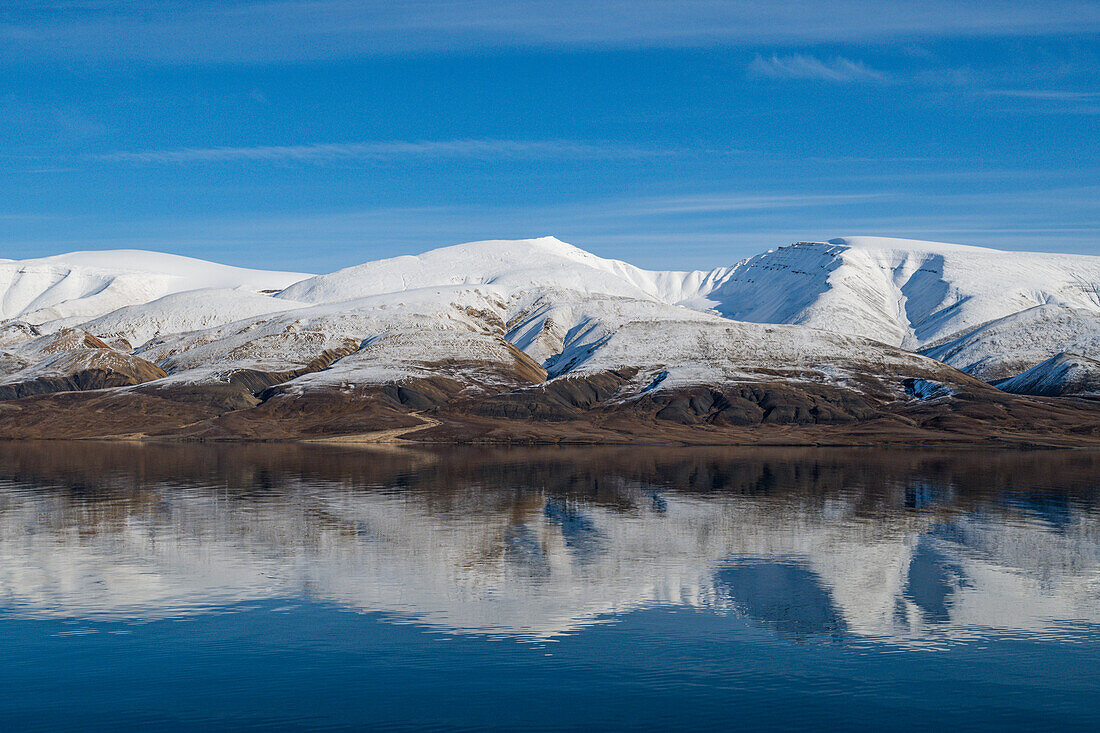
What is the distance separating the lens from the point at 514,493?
297 feet

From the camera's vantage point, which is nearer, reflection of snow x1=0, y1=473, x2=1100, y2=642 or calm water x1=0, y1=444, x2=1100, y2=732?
calm water x1=0, y1=444, x2=1100, y2=732

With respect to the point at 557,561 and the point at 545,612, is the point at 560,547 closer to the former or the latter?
the point at 557,561

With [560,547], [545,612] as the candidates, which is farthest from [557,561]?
[545,612]

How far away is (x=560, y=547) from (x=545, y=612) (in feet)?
56.0

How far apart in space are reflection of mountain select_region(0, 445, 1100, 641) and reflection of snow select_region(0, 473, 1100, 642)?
20 cm

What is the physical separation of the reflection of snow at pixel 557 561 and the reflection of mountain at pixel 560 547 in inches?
7.8

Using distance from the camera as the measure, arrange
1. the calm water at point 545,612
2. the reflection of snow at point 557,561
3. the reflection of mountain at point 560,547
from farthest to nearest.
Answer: the reflection of mountain at point 560,547 < the reflection of snow at point 557,561 < the calm water at point 545,612

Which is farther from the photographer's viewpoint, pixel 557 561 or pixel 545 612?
pixel 557 561

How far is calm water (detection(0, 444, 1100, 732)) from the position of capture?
29.6 meters

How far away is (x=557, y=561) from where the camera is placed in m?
53.1

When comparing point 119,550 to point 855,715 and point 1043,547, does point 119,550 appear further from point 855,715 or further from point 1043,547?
point 1043,547

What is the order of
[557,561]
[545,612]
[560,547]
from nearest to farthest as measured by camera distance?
[545,612] < [557,561] < [560,547]

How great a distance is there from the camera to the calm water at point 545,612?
97.2 feet

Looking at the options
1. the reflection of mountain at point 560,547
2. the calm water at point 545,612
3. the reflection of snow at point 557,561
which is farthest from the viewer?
the reflection of mountain at point 560,547
